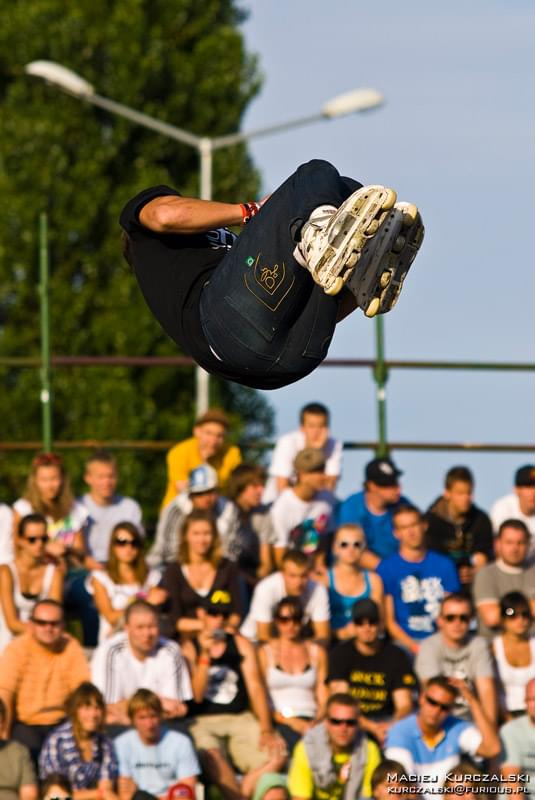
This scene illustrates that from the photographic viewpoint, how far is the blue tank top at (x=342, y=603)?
12.4m

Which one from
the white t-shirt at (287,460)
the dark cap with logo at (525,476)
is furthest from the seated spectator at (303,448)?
the dark cap with logo at (525,476)

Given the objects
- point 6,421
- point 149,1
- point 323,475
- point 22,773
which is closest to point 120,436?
point 6,421

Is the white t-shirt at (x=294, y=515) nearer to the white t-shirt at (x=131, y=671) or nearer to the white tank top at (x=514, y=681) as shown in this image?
the white t-shirt at (x=131, y=671)

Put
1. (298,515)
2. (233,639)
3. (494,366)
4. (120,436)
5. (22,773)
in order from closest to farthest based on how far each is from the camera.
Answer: (22,773) < (233,639) < (298,515) < (494,366) < (120,436)

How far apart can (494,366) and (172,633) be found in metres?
3.80

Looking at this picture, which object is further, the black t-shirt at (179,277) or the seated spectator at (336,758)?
the seated spectator at (336,758)

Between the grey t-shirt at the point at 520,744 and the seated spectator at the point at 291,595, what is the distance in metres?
1.39

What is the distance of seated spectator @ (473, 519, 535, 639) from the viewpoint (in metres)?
12.3

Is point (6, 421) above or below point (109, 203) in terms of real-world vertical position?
below

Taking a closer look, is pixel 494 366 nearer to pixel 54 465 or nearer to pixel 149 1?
pixel 54 465

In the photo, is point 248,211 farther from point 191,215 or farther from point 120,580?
point 120,580

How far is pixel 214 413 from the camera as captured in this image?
1333 cm

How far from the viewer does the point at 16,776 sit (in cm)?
1114

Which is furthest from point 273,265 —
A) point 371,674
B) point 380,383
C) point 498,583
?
point 380,383
